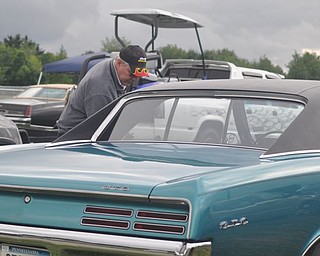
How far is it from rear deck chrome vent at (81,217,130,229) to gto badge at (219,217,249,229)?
404mm

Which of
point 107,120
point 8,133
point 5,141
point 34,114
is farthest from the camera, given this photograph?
point 34,114

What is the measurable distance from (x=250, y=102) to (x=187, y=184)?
153cm

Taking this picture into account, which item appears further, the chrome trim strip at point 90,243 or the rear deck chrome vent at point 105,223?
the rear deck chrome vent at point 105,223

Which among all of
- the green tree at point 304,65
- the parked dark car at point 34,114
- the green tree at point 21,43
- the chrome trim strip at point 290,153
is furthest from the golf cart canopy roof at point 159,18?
the green tree at point 21,43

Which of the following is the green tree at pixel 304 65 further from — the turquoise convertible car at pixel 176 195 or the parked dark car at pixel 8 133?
the turquoise convertible car at pixel 176 195

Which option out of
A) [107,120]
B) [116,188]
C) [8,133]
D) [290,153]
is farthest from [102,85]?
[116,188]

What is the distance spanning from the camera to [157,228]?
9.89ft

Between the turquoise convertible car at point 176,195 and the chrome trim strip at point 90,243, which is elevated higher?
the turquoise convertible car at point 176,195

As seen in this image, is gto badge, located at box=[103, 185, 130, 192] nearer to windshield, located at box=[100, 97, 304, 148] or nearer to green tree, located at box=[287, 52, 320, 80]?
windshield, located at box=[100, 97, 304, 148]

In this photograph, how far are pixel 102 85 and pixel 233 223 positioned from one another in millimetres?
3121

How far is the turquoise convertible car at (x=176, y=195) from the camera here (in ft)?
9.84

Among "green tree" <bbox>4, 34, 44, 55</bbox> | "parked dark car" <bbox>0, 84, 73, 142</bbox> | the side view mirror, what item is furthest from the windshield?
"green tree" <bbox>4, 34, 44, 55</bbox>

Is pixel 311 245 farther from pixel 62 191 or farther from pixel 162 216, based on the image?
pixel 62 191

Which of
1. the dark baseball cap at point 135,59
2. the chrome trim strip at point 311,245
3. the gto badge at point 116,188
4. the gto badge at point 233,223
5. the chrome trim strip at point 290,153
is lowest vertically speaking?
the chrome trim strip at point 311,245
